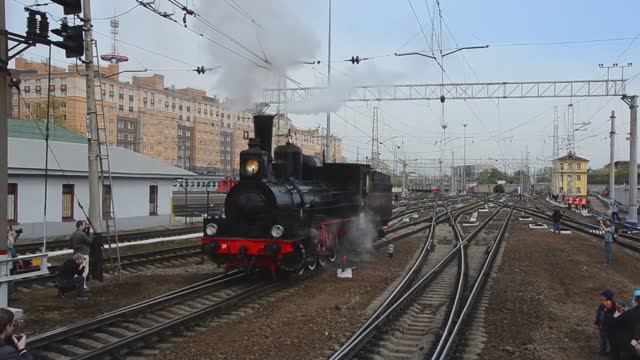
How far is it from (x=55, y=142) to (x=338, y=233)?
58.9ft

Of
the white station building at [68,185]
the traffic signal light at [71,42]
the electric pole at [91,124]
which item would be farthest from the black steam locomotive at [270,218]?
the white station building at [68,185]

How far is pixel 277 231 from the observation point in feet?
40.5

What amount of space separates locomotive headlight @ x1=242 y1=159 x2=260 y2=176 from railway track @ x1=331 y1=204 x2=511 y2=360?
432 centimetres

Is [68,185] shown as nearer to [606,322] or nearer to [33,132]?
[33,132]

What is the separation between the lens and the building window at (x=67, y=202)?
2386 cm

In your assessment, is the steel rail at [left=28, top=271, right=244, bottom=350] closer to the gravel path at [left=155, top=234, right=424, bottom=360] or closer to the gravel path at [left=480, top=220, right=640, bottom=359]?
the gravel path at [left=155, top=234, right=424, bottom=360]

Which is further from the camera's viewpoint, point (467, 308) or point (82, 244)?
point (82, 244)

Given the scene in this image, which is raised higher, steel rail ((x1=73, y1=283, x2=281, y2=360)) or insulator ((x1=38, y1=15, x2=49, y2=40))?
insulator ((x1=38, y1=15, x2=49, y2=40))

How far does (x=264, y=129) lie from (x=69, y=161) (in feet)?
51.4

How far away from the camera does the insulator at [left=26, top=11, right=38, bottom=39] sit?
828cm

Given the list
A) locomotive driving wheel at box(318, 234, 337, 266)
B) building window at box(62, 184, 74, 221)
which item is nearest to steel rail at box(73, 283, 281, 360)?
locomotive driving wheel at box(318, 234, 337, 266)

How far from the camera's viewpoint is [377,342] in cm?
833

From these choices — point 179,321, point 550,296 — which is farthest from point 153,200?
point 550,296

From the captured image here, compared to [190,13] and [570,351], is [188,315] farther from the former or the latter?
[190,13]
